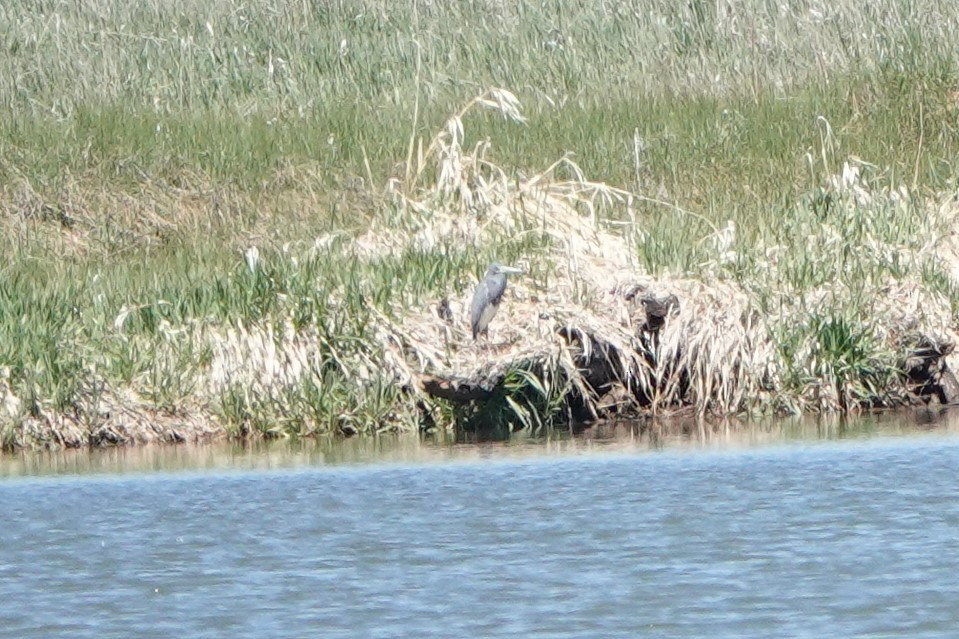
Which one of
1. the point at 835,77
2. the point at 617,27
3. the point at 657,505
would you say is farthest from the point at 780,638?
the point at 617,27

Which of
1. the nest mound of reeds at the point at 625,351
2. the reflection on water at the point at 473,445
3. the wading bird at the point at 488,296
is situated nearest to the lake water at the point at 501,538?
the reflection on water at the point at 473,445

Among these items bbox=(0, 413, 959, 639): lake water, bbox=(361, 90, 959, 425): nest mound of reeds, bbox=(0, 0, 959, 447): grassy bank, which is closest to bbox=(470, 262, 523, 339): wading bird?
bbox=(361, 90, 959, 425): nest mound of reeds

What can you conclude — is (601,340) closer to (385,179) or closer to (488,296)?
(488,296)

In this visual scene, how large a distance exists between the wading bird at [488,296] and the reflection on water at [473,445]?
61cm

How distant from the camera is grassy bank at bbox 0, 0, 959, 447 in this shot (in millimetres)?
10375

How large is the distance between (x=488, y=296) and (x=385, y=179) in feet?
12.7

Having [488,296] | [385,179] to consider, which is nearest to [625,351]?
[488,296]

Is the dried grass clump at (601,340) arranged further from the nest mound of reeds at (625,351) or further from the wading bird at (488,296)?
the wading bird at (488,296)

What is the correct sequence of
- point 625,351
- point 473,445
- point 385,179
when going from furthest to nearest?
point 385,179, point 625,351, point 473,445

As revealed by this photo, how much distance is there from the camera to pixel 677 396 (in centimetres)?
1069

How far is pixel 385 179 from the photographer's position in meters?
13.9

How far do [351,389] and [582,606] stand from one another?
4337mm

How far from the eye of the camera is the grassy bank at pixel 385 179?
10.4 meters

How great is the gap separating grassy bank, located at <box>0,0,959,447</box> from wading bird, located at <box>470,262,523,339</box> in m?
0.53
